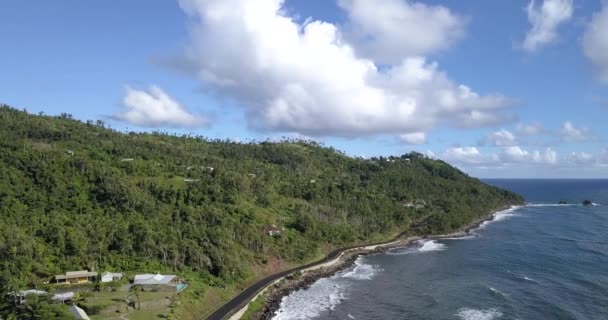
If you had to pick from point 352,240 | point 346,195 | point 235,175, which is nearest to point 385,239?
point 352,240

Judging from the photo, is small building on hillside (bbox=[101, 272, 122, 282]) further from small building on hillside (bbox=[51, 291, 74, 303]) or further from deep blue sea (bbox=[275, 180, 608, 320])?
deep blue sea (bbox=[275, 180, 608, 320])

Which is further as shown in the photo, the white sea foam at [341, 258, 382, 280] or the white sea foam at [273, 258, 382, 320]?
the white sea foam at [341, 258, 382, 280]

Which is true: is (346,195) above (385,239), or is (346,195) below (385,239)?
above

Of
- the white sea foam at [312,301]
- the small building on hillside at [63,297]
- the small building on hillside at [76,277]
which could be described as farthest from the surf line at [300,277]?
the small building on hillside at [76,277]

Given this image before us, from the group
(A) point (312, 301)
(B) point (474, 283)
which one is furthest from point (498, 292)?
(A) point (312, 301)

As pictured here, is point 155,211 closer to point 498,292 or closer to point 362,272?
point 362,272

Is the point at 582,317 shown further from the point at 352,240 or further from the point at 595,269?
the point at 352,240

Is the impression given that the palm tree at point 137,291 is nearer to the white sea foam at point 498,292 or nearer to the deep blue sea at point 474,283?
the deep blue sea at point 474,283

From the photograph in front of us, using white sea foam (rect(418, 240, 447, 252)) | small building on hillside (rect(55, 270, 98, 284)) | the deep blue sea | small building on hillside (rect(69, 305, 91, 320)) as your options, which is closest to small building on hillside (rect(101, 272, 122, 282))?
small building on hillside (rect(55, 270, 98, 284))
